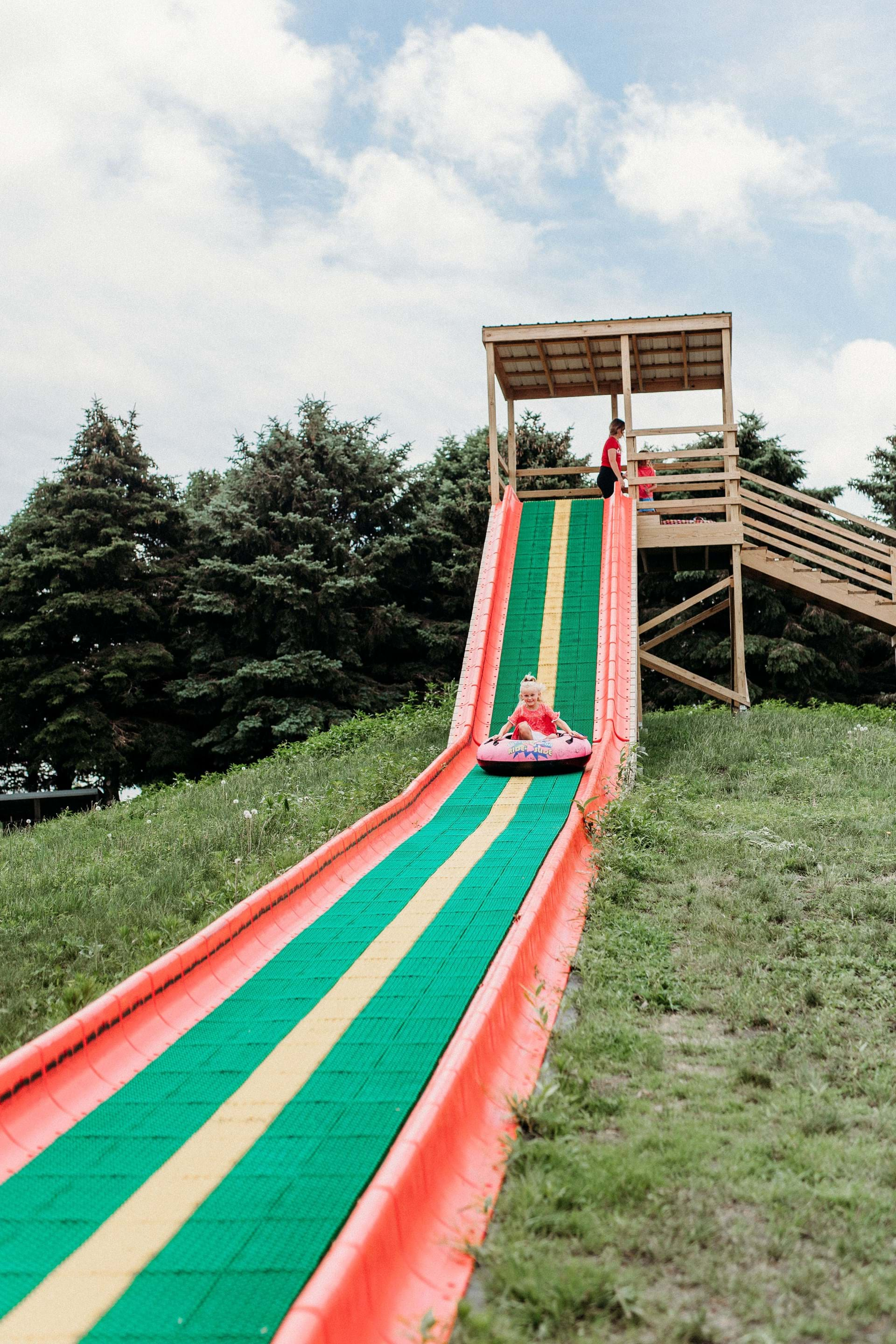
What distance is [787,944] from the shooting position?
6.17 meters

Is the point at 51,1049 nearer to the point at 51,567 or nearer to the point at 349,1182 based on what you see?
the point at 349,1182

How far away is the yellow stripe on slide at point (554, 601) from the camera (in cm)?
1326

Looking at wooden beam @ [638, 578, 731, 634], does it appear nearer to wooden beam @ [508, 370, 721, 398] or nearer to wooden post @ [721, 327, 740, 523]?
wooden post @ [721, 327, 740, 523]

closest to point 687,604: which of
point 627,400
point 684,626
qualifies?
point 684,626

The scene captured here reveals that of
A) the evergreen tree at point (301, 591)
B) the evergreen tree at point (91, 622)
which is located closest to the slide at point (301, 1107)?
the evergreen tree at point (301, 591)

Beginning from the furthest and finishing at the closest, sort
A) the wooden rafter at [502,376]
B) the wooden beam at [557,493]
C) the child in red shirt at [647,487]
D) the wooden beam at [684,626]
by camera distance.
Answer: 1. the wooden beam at [557,493]
2. the wooden beam at [684,626]
3. the wooden rafter at [502,376]
4. the child in red shirt at [647,487]

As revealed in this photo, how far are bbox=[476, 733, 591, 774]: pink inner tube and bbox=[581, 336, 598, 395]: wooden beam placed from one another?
8515mm

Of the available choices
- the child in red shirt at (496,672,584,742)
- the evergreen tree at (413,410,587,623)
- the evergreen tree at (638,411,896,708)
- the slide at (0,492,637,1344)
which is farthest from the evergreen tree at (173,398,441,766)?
the slide at (0,492,637,1344)

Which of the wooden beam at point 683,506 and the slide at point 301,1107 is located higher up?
the wooden beam at point 683,506

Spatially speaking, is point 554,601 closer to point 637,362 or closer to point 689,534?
point 689,534

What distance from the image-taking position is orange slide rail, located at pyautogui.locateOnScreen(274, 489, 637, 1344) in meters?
3.07

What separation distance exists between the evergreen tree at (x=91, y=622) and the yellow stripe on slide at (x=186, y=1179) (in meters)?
17.2

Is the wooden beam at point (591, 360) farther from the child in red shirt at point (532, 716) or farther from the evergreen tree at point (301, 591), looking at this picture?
the child in red shirt at point (532, 716)

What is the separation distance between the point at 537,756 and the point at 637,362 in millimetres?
9912
